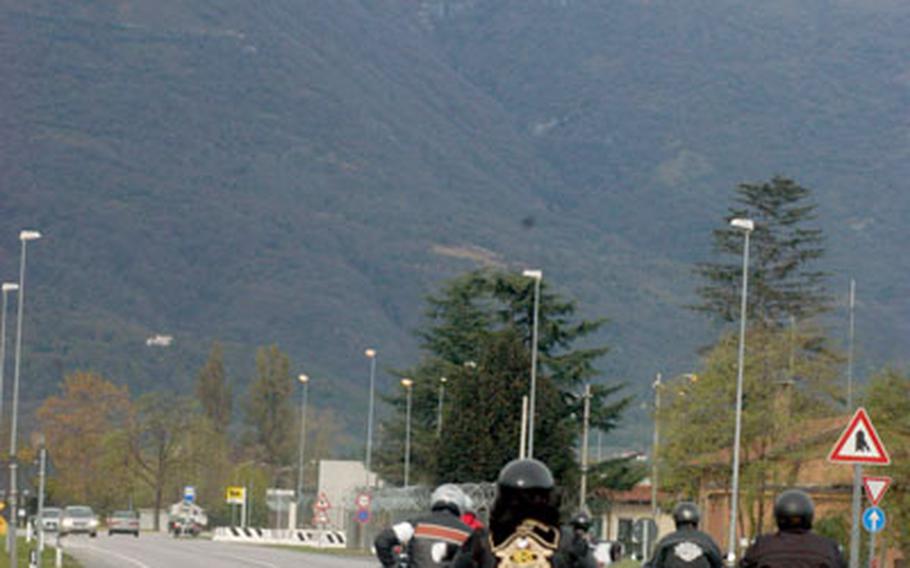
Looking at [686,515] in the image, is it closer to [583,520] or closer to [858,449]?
[583,520]

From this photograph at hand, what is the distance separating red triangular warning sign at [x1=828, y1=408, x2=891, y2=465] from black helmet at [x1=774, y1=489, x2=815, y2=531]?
11019 mm

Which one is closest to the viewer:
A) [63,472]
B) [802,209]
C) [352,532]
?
[352,532]

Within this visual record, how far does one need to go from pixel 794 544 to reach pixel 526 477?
4.73 m

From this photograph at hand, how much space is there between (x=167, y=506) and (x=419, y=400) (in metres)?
45.0

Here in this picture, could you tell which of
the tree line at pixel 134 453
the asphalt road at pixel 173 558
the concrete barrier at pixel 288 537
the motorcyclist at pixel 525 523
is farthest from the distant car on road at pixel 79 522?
the motorcyclist at pixel 525 523

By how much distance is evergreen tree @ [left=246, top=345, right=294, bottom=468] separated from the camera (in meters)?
189

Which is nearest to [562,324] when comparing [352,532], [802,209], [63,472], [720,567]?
[352,532]

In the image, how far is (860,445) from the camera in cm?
2400

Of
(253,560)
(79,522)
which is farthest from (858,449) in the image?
(79,522)

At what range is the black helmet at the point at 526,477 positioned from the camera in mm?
8461

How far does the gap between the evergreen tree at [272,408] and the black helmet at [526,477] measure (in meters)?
180

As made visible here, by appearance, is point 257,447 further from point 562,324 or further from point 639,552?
point 639,552

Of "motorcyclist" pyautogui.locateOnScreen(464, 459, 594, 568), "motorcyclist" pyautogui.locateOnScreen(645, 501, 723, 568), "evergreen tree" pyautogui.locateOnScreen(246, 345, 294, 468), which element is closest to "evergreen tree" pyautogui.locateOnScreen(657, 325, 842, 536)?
"motorcyclist" pyautogui.locateOnScreen(645, 501, 723, 568)

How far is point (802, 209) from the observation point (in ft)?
409
